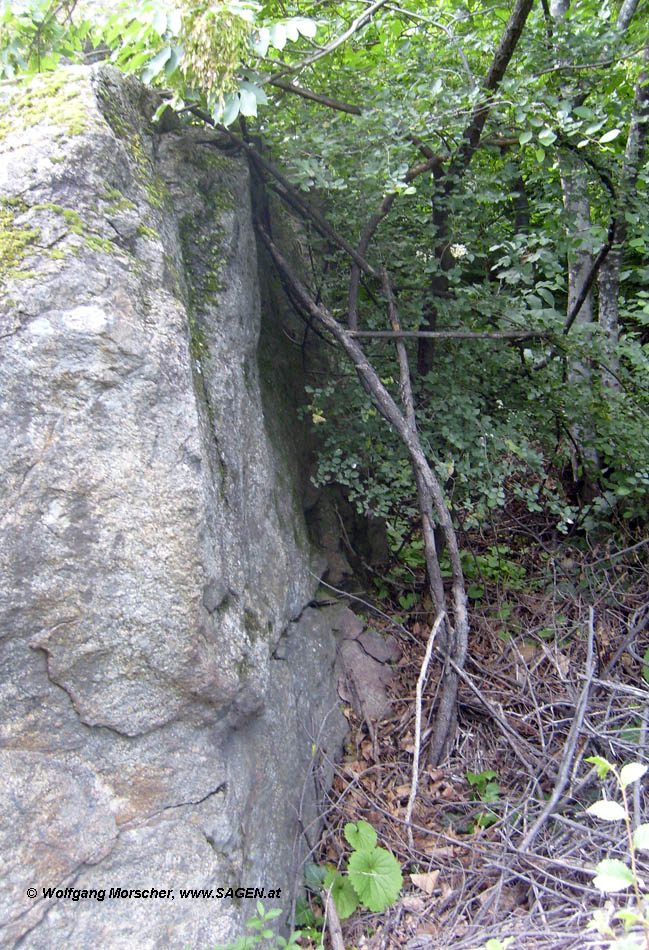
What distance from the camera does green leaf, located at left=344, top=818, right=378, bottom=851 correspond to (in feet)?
8.18

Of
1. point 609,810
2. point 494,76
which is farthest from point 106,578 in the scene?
point 494,76

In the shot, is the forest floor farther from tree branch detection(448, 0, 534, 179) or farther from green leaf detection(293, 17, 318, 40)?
green leaf detection(293, 17, 318, 40)

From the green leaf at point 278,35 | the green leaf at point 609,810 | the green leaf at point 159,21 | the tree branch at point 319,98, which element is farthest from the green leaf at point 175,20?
the green leaf at point 609,810

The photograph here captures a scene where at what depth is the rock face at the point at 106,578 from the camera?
186cm

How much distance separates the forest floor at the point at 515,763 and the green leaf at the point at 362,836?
0.62ft

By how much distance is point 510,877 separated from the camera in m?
2.34

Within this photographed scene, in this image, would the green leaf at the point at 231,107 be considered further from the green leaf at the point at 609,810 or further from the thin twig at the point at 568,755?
the thin twig at the point at 568,755

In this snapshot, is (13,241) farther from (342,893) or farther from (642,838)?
(342,893)

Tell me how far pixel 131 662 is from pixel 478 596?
2.54m

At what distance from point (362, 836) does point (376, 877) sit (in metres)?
0.15

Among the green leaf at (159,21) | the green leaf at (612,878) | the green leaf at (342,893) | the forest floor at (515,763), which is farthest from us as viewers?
the green leaf at (342,893)

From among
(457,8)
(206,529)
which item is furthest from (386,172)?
(206,529)

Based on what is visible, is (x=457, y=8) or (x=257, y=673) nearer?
(x=257, y=673)

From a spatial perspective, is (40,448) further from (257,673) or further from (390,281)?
(390,281)
